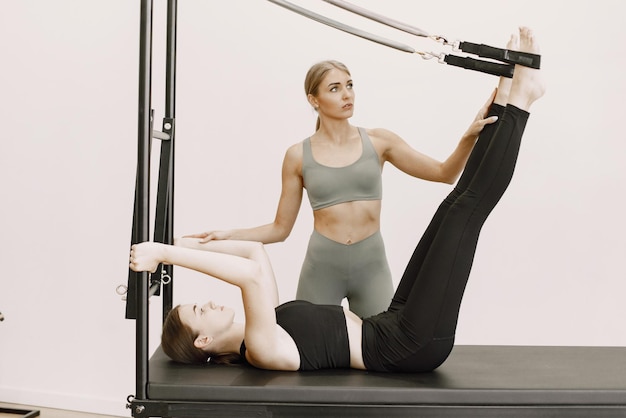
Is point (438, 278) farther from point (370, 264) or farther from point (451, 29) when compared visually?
point (451, 29)

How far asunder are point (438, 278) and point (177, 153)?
2033 millimetres

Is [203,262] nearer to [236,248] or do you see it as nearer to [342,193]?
[236,248]

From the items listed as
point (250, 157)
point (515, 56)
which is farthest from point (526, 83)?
point (250, 157)

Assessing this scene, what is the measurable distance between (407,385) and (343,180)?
3.40 ft

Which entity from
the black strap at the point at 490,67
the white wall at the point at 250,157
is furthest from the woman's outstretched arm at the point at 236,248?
the white wall at the point at 250,157

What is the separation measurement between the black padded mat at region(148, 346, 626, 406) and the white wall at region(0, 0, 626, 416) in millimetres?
1478

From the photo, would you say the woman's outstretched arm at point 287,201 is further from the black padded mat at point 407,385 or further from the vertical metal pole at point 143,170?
the vertical metal pole at point 143,170

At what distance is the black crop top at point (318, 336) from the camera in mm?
2354

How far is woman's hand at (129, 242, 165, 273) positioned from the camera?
211cm

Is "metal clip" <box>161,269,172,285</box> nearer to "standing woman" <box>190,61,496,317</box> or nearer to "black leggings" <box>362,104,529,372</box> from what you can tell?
"standing woman" <box>190,61,496,317</box>

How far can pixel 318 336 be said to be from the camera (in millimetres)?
2363

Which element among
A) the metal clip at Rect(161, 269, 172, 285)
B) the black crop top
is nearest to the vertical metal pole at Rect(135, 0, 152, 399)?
the black crop top

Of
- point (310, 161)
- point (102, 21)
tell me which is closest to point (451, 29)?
point (310, 161)

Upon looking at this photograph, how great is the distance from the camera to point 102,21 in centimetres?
398
